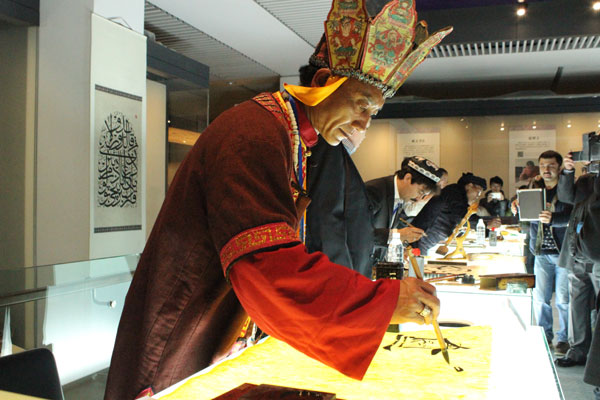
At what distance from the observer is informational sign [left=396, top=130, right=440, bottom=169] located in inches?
342

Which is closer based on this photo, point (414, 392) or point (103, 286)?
point (414, 392)

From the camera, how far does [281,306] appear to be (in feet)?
3.09

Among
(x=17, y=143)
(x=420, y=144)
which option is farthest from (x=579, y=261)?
(x=420, y=144)

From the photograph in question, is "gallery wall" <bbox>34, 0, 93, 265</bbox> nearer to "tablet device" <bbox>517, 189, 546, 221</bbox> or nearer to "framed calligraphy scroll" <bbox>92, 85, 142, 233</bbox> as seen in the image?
"framed calligraphy scroll" <bbox>92, 85, 142, 233</bbox>

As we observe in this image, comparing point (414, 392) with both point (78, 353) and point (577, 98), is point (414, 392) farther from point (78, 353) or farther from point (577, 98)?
point (577, 98)

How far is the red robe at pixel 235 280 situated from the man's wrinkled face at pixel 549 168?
4.12 m

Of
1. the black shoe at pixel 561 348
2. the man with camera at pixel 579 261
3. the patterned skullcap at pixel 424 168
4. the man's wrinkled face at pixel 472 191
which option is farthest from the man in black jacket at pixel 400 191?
the man's wrinkled face at pixel 472 191

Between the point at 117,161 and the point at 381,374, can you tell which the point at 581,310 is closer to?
the point at 117,161

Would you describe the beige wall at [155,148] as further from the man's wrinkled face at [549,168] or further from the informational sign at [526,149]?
the informational sign at [526,149]

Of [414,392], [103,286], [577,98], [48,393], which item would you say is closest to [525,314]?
[414,392]

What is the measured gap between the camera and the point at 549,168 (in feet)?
16.0

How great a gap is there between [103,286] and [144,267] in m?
1.28

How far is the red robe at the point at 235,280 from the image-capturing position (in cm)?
94

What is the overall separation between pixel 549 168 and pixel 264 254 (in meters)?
4.47
